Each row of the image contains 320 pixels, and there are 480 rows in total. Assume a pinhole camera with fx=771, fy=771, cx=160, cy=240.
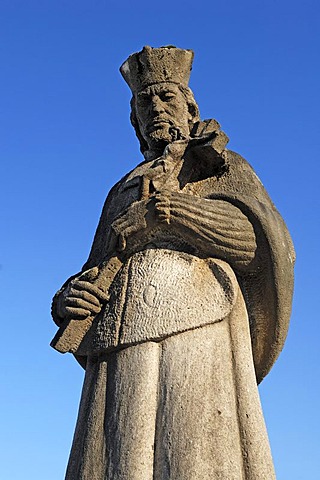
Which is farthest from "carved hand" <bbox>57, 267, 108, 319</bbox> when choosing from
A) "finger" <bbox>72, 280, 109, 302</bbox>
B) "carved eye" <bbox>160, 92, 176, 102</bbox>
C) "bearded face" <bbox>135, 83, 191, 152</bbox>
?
"carved eye" <bbox>160, 92, 176, 102</bbox>

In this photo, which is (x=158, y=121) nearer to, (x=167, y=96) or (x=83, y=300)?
(x=167, y=96)

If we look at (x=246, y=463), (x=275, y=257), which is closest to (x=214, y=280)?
(x=275, y=257)

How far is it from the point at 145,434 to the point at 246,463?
616mm

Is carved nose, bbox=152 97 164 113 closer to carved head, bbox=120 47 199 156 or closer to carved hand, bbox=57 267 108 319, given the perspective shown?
carved head, bbox=120 47 199 156

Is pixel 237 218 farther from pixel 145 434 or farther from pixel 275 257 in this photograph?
pixel 145 434

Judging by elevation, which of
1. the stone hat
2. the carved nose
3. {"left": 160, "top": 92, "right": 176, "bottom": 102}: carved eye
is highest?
the stone hat

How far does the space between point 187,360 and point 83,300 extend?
0.84 meters

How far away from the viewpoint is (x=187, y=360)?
4641 millimetres

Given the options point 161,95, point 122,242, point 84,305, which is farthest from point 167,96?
point 84,305

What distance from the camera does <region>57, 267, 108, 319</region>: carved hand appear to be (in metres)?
5.02

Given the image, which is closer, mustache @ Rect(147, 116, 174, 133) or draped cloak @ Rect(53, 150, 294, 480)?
draped cloak @ Rect(53, 150, 294, 480)

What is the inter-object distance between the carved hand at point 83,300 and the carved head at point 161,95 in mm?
1314

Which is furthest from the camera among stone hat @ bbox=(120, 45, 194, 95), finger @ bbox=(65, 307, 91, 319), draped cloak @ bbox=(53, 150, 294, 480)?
stone hat @ bbox=(120, 45, 194, 95)

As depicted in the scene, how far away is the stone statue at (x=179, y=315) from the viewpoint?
4480 mm
